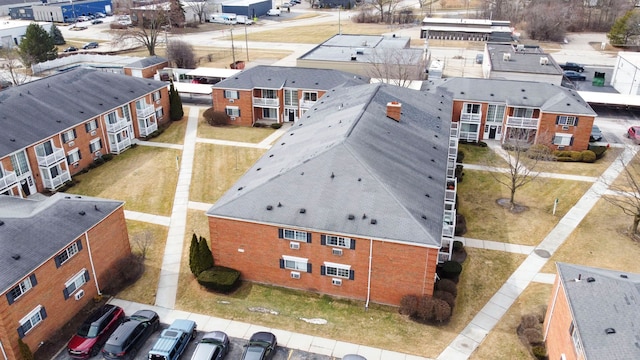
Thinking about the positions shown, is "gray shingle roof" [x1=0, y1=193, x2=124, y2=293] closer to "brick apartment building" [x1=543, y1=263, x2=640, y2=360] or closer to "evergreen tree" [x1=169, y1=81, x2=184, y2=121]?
"brick apartment building" [x1=543, y1=263, x2=640, y2=360]

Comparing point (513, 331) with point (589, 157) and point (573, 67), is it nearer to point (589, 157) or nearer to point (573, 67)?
point (589, 157)

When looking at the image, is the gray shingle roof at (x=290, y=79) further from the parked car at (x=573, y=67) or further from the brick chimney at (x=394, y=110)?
the parked car at (x=573, y=67)

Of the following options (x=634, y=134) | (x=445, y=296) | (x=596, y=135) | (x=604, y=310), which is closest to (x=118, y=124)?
(x=445, y=296)

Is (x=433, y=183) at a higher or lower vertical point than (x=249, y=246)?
higher

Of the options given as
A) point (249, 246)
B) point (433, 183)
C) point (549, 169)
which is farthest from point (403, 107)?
point (249, 246)

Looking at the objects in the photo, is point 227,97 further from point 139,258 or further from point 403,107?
point 139,258

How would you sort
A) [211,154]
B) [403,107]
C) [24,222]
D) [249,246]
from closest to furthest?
[24,222] < [249,246] < [403,107] < [211,154]

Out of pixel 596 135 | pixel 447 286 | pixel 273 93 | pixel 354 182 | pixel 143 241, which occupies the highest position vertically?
pixel 354 182

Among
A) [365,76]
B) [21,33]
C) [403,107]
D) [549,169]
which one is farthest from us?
[21,33]
